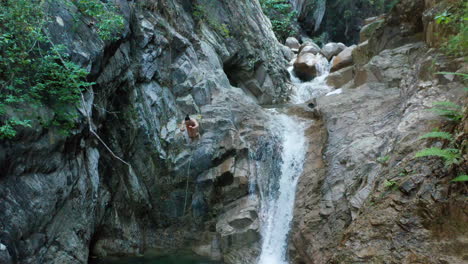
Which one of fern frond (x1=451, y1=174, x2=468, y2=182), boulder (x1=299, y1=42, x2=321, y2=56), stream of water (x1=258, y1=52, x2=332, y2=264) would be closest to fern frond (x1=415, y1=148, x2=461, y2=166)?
fern frond (x1=451, y1=174, x2=468, y2=182)

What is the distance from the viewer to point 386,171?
661cm

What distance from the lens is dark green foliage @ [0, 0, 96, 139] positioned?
21.8 feet

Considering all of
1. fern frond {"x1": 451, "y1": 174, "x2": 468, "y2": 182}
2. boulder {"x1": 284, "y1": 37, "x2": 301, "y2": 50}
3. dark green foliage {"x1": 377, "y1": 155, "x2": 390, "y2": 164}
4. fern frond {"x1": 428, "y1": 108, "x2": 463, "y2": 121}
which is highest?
boulder {"x1": 284, "y1": 37, "x2": 301, "y2": 50}

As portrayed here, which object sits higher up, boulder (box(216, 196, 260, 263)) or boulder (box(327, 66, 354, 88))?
boulder (box(327, 66, 354, 88))

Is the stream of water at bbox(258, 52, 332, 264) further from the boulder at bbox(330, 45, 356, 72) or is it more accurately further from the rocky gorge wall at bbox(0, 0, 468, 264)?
the boulder at bbox(330, 45, 356, 72)

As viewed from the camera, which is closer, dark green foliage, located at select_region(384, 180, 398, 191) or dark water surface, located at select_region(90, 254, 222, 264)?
dark green foliage, located at select_region(384, 180, 398, 191)

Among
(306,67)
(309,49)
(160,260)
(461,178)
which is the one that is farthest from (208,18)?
(461,178)

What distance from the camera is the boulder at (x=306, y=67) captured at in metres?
20.9

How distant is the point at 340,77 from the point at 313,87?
158cm

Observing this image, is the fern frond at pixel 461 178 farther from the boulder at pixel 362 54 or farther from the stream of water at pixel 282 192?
the boulder at pixel 362 54

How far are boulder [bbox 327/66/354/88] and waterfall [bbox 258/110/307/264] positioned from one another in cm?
673

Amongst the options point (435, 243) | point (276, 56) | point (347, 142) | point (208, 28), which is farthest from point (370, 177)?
point (276, 56)

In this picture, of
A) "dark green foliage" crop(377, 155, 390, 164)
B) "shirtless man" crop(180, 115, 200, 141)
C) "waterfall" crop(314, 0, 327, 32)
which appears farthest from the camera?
"waterfall" crop(314, 0, 327, 32)

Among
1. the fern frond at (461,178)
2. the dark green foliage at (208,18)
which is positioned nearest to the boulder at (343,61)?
the dark green foliage at (208,18)
